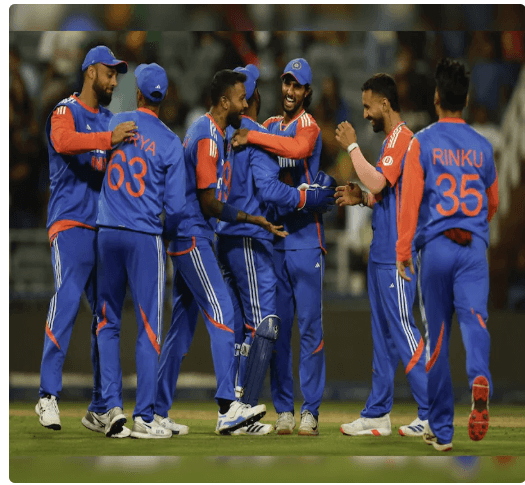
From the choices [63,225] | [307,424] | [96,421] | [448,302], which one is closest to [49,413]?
[96,421]

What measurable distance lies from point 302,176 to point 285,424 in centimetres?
156

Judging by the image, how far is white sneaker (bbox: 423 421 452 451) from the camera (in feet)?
14.6

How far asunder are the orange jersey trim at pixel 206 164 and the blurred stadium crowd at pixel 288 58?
133 centimetres

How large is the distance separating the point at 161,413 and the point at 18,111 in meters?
3.91

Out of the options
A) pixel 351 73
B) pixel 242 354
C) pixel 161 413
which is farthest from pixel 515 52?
pixel 161 413

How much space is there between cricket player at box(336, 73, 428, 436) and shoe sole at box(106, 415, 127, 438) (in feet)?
4.61

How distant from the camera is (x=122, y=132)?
4688 millimetres

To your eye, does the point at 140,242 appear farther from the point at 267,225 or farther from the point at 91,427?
the point at 91,427

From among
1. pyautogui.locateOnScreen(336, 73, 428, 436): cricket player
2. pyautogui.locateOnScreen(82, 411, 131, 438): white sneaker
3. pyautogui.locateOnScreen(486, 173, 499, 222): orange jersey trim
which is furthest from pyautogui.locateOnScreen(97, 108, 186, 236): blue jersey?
pyautogui.locateOnScreen(486, 173, 499, 222): orange jersey trim

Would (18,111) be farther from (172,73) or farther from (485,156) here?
(485,156)

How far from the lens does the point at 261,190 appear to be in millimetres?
5012

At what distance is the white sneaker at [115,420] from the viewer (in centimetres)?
465

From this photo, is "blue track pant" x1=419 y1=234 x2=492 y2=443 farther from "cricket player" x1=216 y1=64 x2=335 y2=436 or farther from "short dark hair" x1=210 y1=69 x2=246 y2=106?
"short dark hair" x1=210 y1=69 x2=246 y2=106

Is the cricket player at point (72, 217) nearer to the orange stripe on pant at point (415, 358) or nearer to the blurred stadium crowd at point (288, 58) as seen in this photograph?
the blurred stadium crowd at point (288, 58)
